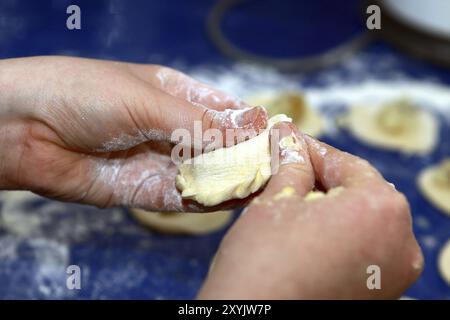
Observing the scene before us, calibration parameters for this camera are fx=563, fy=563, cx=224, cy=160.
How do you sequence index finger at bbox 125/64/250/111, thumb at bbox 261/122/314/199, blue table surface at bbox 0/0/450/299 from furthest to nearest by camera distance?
blue table surface at bbox 0/0/450/299
index finger at bbox 125/64/250/111
thumb at bbox 261/122/314/199

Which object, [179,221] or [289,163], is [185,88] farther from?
[179,221]

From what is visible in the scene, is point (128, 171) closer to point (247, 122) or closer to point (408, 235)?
point (247, 122)

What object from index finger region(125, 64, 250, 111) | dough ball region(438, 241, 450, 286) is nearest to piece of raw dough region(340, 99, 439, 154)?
dough ball region(438, 241, 450, 286)

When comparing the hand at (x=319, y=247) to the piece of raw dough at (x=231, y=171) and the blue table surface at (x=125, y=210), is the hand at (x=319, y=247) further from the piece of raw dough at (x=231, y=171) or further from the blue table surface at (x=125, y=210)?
the blue table surface at (x=125, y=210)

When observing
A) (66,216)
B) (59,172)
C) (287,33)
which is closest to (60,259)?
(66,216)

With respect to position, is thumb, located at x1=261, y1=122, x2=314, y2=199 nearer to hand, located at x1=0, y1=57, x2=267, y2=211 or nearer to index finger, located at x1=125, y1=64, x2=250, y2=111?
hand, located at x1=0, y1=57, x2=267, y2=211

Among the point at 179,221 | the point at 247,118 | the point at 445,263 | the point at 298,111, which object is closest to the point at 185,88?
the point at 247,118

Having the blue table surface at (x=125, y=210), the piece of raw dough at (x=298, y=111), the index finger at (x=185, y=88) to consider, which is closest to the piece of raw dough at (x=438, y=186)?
the blue table surface at (x=125, y=210)
